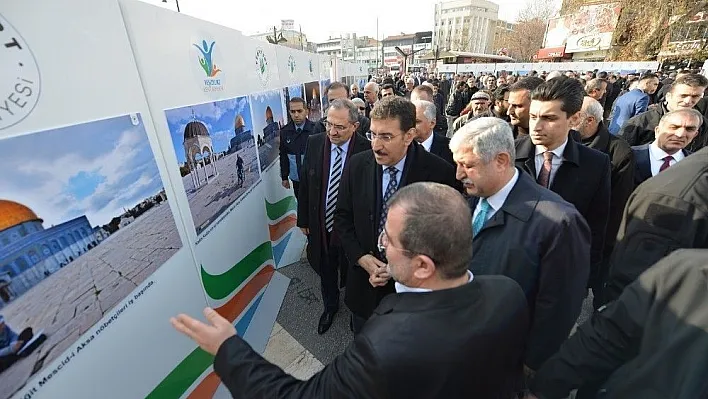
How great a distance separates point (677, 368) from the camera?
1.04 meters

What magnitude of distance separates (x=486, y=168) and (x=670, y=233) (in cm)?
90

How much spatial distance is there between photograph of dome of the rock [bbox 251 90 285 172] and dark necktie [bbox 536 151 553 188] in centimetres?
274

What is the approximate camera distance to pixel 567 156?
224 cm

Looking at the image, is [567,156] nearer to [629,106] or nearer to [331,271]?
[331,271]

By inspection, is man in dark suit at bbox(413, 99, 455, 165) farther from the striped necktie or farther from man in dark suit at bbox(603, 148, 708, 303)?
man in dark suit at bbox(603, 148, 708, 303)

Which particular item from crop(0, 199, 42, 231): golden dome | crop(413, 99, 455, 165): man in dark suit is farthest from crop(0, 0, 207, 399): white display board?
crop(413, 99, 455, 165): man in dark suit

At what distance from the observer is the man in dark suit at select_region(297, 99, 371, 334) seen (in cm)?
293

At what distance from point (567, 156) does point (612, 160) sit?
0.77m

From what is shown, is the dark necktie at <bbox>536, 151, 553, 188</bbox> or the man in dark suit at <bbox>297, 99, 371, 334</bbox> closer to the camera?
the dark necktie at <bbox>536, 151, 553, 188</bbox>

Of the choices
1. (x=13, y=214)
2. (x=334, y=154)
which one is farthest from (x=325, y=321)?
(x=13, y=214)

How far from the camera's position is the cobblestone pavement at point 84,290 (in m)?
1.10

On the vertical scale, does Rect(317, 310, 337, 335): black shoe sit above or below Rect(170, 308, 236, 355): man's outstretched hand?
below

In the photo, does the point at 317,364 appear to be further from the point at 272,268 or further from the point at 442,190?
the point at 442,190

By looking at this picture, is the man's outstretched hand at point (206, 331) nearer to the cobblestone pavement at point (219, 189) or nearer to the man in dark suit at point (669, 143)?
the cobblestone pavement at point (219, 189)
